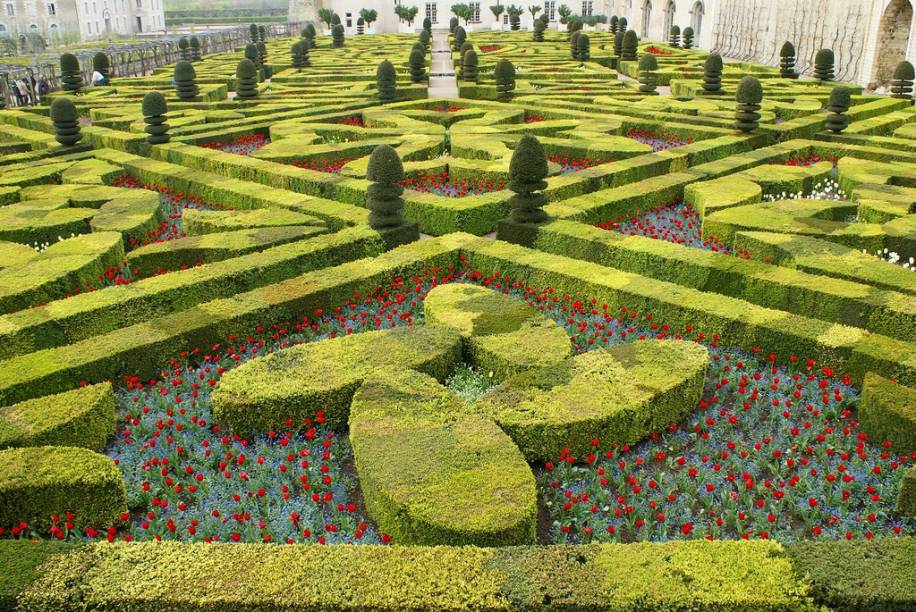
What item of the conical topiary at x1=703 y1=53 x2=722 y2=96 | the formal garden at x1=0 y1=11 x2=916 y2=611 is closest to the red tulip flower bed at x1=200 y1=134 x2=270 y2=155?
the formal garden at x1=0 y1=11 x2=916 y2=611

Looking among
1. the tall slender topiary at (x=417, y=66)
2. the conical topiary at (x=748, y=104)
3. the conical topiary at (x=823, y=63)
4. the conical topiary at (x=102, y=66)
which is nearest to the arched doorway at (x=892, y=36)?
the conical topiary at (x=823, y=63)

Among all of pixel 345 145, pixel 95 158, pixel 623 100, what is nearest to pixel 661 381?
pixel 345 145

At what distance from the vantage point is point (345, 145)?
16.6 meters

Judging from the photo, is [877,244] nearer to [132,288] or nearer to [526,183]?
[526,183]

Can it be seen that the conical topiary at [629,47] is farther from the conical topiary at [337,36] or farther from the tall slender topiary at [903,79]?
the conical topiary at [337,36]

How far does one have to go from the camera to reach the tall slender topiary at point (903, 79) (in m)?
21.1

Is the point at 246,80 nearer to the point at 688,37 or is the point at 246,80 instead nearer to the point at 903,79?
the point at 903,79

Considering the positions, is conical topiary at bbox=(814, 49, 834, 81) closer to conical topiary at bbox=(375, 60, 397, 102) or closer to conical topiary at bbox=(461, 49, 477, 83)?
conical topiary at bbox=(461, 49, 477, 83)

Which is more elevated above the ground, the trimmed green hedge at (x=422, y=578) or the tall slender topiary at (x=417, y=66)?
the tall slender topiary at (x=417, y=66)

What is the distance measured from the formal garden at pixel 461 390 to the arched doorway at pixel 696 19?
36.1 m

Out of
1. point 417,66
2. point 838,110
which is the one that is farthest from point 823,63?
point 417,66

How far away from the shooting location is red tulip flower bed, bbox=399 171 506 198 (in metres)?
14.0

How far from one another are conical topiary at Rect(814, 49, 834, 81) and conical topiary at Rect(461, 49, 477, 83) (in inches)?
469

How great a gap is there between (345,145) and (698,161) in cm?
783
